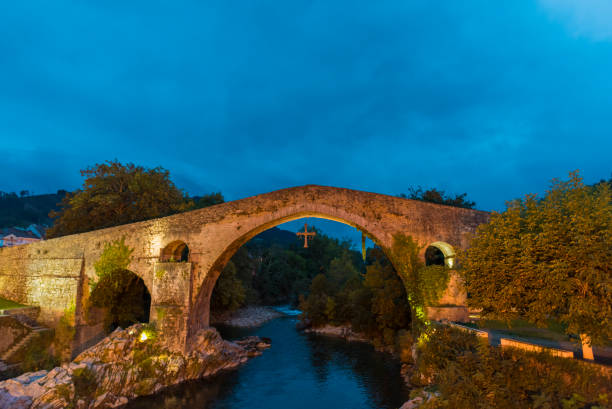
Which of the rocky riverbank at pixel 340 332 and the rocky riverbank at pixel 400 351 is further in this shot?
the rocky riverbank at pixel 340 332

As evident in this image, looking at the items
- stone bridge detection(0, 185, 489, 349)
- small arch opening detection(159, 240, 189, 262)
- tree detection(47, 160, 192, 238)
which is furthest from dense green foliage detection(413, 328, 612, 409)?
tree detection(47, 160, 192, 238)

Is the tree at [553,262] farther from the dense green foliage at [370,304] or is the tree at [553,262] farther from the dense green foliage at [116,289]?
the dense green foliage at [116,289]

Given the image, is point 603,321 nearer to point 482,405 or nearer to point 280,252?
point 482,405

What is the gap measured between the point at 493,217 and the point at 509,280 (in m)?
1.96

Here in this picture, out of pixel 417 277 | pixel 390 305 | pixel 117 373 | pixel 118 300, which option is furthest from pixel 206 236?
pixel 390 305

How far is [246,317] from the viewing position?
34.5 meters

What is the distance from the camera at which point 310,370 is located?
57.1 feet

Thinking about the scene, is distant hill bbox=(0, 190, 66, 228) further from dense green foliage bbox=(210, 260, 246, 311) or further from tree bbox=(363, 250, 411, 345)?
tree bbox=(363, 250, 411, 345)

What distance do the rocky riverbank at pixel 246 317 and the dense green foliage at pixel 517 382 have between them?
24.9 metres

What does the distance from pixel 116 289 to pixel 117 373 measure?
20.6ft

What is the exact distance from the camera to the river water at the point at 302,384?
13478 millimetres

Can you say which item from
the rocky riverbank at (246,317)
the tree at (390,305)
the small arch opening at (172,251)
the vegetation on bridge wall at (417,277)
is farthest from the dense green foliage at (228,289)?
the vegetation on bridge wall at (417,277)

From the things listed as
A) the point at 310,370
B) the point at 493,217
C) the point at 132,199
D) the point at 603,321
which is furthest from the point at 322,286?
the point at 603,321

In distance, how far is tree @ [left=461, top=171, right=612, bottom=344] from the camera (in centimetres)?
749
